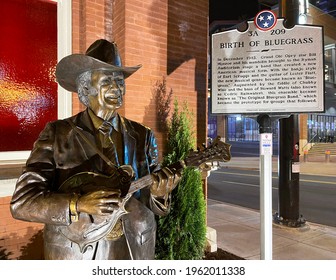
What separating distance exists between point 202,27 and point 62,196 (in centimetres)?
404

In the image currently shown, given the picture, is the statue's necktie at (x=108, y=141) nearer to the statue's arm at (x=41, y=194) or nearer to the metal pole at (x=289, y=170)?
the statue's arm at (x=41, y=194)

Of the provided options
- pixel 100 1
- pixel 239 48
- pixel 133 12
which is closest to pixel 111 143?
pixel 239 48

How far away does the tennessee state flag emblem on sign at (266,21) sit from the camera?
267cm

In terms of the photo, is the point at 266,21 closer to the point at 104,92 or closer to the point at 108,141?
the point at 104,92

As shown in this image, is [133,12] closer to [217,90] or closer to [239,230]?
[217,90]

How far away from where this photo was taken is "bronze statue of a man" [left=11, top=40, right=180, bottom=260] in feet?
4.58

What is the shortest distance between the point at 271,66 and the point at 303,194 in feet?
27.9

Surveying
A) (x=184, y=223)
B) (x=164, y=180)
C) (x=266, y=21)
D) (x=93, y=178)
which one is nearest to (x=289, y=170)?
(x=184, y=223)

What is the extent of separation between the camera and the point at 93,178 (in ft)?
5.01

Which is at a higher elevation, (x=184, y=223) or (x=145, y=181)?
(x=145, y=181)

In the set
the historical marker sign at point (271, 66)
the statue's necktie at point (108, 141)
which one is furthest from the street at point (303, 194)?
the statue's necktie at point (108, 141)

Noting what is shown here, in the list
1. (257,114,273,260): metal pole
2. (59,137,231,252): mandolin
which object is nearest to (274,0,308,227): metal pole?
(257,114,273,260): metal pole

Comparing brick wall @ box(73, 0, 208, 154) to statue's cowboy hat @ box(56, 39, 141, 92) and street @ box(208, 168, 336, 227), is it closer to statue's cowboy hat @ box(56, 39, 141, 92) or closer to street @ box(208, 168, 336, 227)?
statue's cowboy hat @ box(56, 39, 141, 92)

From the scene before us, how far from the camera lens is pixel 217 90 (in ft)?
9.54
